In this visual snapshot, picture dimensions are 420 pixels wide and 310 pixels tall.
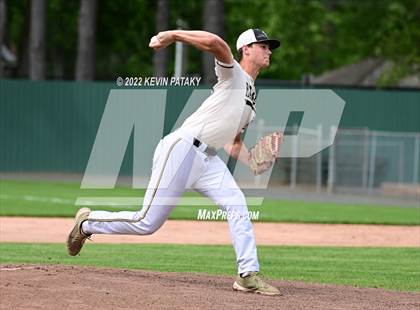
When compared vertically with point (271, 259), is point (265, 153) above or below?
above

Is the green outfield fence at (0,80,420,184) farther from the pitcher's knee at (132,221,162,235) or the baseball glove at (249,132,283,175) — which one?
the pitcher's knee at (132,221,162,235)

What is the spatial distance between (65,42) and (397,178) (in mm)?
31676

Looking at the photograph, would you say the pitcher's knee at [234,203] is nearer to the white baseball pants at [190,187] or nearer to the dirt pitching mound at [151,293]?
the white baseball pants at [190,187]

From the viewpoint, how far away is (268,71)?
209 feet

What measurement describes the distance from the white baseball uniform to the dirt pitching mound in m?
0.55

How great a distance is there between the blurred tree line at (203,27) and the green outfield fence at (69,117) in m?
9.23

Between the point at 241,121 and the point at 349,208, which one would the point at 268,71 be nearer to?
the point at 349,208

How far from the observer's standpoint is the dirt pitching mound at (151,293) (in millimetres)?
8867

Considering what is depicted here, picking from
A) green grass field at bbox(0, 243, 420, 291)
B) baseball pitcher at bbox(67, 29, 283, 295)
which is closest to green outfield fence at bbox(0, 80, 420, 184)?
green grass field at bbox(0, 243, 420, 291)

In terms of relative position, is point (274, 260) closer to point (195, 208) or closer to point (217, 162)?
point (217, 162)

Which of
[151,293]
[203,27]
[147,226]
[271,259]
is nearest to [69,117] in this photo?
[203,27]

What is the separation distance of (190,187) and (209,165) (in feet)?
0.90

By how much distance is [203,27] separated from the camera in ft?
173

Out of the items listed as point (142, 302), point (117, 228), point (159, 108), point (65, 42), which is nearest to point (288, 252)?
point (117, 228)
